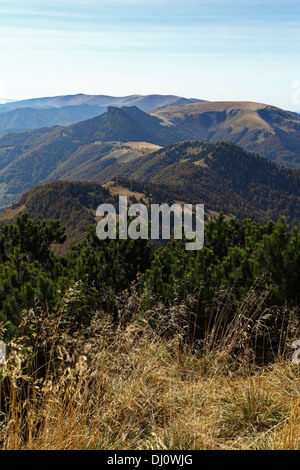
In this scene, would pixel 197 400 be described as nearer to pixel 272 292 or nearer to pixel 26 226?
pixel 272 292

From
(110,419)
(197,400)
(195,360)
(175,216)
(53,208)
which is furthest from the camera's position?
(53,208)

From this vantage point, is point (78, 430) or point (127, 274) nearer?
point (78, 430)

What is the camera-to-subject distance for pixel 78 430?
292cm

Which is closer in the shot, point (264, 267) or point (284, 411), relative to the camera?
point (284, 411)

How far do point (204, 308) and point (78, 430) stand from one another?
134 inches

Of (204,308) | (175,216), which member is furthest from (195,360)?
(175,216)

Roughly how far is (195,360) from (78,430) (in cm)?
253

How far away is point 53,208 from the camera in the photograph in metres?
186

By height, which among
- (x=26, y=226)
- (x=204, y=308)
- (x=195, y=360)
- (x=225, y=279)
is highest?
(x=26, y=226)
